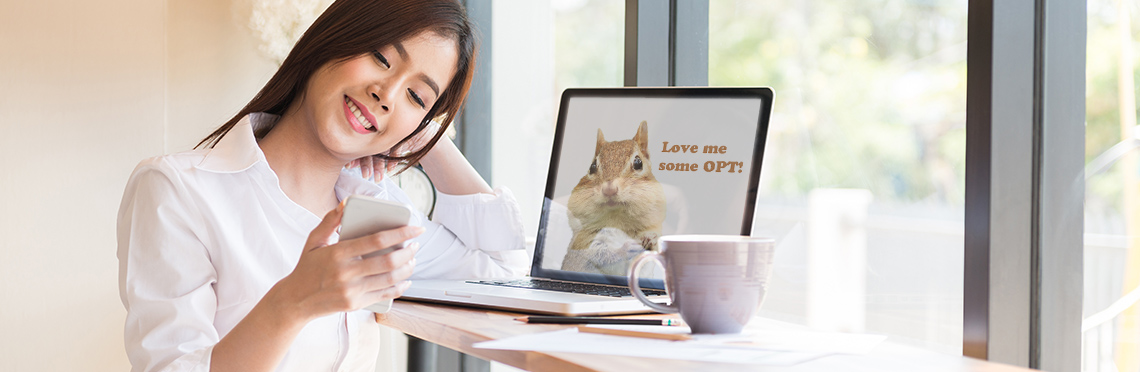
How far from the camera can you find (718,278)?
0.63 meters

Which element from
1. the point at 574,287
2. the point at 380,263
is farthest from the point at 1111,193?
the point at 380,263

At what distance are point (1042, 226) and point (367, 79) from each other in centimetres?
77

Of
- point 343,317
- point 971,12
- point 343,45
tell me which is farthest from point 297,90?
point 971,12

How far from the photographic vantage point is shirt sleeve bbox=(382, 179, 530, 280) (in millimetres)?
1179

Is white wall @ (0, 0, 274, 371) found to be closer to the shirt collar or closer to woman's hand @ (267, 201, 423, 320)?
the shirt collar

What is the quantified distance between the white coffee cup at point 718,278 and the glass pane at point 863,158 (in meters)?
0.29

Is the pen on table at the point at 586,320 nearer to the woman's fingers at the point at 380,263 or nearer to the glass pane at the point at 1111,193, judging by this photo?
the woman's fingers at the point at 380,263

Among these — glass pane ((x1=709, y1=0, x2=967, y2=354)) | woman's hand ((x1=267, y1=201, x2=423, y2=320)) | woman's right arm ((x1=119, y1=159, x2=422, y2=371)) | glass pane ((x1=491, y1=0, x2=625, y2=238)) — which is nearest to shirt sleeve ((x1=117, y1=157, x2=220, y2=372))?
woman's right arm ((x1=119, y1=159, x2=422, y2=371))

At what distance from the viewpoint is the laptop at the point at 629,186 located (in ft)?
2.99

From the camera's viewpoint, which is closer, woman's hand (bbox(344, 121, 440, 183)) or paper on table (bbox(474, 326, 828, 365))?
paper on table (bbox(474, 326, 828, 365))

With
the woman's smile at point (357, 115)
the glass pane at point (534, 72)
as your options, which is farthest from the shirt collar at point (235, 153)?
the glass pane at point (534, 72)

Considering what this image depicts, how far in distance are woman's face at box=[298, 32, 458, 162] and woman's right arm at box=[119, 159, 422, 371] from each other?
199mm

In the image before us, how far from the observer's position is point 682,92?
3.22 feet

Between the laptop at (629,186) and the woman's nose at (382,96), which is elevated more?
the woman's nose at (382,96)
